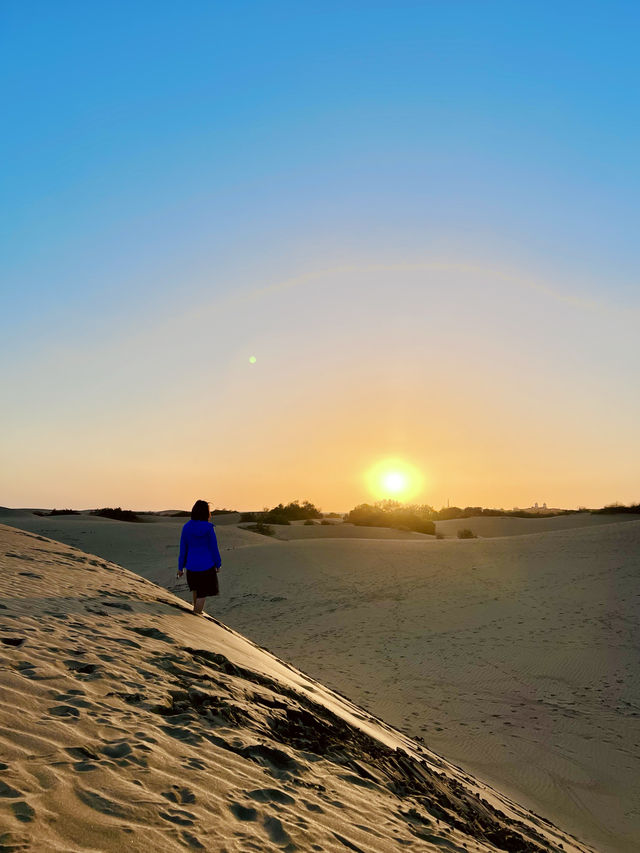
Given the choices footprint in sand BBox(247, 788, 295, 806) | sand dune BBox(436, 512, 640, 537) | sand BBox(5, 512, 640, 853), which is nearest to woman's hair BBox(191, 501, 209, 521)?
sand BBox(5, 512, 640, 853)

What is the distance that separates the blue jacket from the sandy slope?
206 centimetres

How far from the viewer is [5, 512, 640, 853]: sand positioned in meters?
7.83

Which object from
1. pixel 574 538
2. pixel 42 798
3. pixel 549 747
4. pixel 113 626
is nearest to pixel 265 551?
pixel 574 538

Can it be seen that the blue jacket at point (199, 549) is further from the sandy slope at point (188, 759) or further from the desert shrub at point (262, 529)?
the desert shrub at point (262, 529)

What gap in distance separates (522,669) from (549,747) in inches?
131

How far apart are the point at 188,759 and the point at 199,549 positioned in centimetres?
573

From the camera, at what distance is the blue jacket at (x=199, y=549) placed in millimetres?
9180

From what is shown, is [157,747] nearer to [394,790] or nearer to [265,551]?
[394,790]

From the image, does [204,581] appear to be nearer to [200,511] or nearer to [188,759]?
[200,511]

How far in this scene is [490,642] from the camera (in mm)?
13328

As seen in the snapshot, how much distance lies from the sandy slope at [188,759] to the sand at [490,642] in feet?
6.09

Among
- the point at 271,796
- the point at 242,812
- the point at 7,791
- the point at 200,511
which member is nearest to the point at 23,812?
the point at 7,791

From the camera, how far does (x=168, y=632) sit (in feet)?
21.5

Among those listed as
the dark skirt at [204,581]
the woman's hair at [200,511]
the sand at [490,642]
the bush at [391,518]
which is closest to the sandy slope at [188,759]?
the sand at [490,642]
